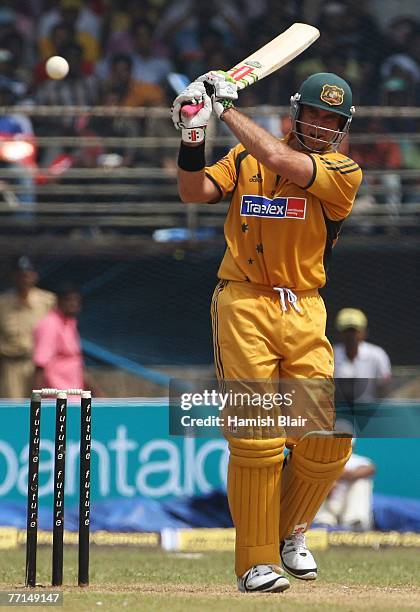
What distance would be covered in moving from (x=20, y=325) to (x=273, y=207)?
19.1 ft

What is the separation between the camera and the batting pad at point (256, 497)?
5457 mm

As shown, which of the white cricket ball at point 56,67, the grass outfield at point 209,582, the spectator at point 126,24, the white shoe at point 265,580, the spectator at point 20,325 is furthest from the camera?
the spectator at point 126,24

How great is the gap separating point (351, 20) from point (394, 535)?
21.0ft

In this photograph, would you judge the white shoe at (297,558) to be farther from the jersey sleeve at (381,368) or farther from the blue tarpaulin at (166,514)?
the jersey sleeve at (381,368)

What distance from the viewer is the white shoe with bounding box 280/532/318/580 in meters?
5.87

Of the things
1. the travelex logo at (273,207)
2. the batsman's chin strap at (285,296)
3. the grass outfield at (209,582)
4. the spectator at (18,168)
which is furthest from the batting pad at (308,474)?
the spectator at (18,168)

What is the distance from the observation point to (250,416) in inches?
216

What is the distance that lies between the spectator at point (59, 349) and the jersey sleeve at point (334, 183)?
17.3ft

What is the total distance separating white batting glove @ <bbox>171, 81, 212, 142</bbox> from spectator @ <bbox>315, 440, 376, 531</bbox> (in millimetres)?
4627

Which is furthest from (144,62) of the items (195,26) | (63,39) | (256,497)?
(256,497)

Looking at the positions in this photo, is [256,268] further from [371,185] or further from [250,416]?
[371,185]

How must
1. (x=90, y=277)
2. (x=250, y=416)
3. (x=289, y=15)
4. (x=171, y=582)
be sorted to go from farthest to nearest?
1. (x=289, y=15)
2. (x=90, y=277)
3. (x=171, y=582)
4. (x=250, y=416)

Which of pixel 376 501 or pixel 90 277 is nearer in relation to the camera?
pixel 376 501

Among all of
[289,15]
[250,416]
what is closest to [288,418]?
[250,416]
